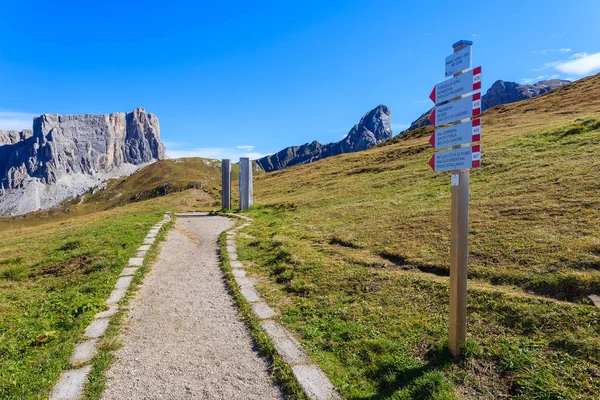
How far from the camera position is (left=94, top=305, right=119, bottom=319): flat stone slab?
303 inches

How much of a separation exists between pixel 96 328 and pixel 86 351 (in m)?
0.99

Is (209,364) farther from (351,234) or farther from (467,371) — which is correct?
(351,234)

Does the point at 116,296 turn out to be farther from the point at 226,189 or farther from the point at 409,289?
the point at 226,189

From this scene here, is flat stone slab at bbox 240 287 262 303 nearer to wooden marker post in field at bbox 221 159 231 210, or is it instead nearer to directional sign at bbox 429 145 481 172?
directional sign at bbox 429 145 481 172

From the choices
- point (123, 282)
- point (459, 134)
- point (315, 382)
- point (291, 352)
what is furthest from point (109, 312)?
point (459, 134)

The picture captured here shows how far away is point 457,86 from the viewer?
5426 millimetres

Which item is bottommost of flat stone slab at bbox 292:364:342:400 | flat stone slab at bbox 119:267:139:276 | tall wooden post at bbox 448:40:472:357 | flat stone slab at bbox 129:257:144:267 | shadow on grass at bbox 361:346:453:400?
flat stone slab at bbox 292:364:342:400

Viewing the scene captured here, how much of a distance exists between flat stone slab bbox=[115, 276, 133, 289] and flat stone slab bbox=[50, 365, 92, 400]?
410 centimetres

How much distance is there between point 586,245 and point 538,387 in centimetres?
554

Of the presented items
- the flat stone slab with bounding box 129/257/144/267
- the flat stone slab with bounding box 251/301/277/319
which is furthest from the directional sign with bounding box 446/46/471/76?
the flat stone slab with bounding box 129/257/144/267

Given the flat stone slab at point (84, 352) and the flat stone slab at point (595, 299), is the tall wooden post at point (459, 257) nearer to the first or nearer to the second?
the flat stone slab at point (595, 299)

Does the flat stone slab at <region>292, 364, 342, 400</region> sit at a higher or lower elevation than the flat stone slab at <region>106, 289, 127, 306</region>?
lower

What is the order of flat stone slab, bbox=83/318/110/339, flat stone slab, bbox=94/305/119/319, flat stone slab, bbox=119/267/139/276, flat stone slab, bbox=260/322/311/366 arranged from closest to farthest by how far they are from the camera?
flat stone slab, bbox=260/322/311/366 < flat stone slab, bbox=83/318/110/339 < flat stone slab, bbox=94/305/119/319 < flat stone slab, bbox=119/267/139/276

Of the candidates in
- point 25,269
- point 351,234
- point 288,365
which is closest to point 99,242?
point 25,269
